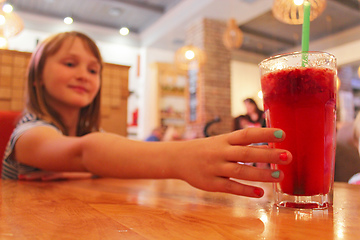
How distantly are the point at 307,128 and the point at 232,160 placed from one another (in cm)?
11

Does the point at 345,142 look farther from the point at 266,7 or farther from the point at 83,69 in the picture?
the point at 266,7

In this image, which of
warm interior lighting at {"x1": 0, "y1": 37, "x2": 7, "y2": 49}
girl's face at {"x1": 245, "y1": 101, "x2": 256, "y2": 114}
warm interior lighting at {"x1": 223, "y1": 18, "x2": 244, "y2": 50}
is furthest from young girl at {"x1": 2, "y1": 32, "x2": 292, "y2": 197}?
warm interior lighting at {"x1": 223, "y1": 18, "x2": 244, "y2": 50}

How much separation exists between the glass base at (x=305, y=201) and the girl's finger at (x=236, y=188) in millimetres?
36

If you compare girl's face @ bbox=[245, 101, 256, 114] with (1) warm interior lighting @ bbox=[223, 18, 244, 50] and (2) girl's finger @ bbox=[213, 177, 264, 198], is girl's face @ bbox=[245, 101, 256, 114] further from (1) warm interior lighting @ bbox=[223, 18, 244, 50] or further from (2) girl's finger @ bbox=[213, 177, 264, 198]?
(1) warm interior lighting @ bbox=[223, 18, 244, 50]

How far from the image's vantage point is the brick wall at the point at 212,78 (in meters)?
5.06

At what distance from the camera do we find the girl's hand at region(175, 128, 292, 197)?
1.24ft

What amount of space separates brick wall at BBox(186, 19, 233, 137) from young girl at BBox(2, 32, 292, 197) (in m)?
3.90

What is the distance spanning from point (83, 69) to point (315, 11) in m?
1.87

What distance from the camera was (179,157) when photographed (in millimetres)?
472

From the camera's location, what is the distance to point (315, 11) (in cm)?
221

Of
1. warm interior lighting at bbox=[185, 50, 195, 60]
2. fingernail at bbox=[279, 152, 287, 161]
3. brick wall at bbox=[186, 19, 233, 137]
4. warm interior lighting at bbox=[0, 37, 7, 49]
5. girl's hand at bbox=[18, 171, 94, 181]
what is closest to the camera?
fingernail at bbox=[279, 152, 287, 161]

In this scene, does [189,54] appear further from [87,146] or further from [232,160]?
[232,160]

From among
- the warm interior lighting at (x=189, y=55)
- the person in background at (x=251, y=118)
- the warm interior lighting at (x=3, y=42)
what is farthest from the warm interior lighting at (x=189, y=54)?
the person in background at (x=251, y=118)

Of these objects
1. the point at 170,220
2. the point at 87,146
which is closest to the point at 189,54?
the point at 87,146
